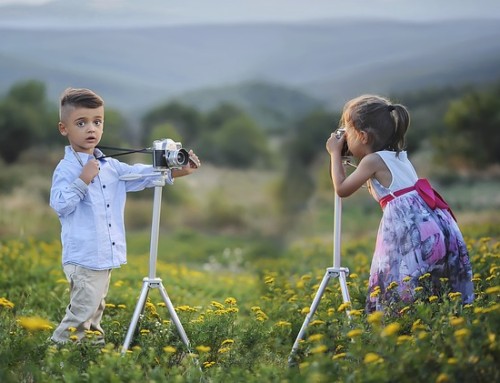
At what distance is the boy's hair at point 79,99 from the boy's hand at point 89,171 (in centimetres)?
32

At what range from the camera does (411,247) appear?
461cm

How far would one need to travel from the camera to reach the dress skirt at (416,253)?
459cm

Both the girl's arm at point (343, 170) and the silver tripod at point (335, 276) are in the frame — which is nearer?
the silver tripod at point (335, 276)

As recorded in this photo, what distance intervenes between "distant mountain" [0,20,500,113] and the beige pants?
8374mm

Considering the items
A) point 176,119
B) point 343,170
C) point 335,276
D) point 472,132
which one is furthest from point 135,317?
point 472,132

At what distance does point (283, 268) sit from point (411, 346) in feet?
15.2

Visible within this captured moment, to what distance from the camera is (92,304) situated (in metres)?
4.57

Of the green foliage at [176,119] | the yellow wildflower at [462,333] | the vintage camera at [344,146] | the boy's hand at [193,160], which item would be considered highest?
the green foliage at [176,119]

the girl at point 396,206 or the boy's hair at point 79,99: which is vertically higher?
the boy's hair at point 79,99

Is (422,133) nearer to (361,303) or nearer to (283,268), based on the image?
(283,268)

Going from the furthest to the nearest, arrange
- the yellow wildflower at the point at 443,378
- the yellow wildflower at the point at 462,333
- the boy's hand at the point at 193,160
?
1. the boy's hand at the point at 193,160
2. the yellow wildflower at the point at 462,333
3. the yellow wildflower at the point at 443,378

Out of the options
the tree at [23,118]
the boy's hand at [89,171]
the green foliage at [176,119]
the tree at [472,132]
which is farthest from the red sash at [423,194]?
the tree at [23,118]

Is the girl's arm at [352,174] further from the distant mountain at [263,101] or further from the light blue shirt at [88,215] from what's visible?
the distant mountain at [263,101]

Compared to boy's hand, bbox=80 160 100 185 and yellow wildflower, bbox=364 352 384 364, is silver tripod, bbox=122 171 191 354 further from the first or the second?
yellow wildflower, bbox=364 352 384 364
